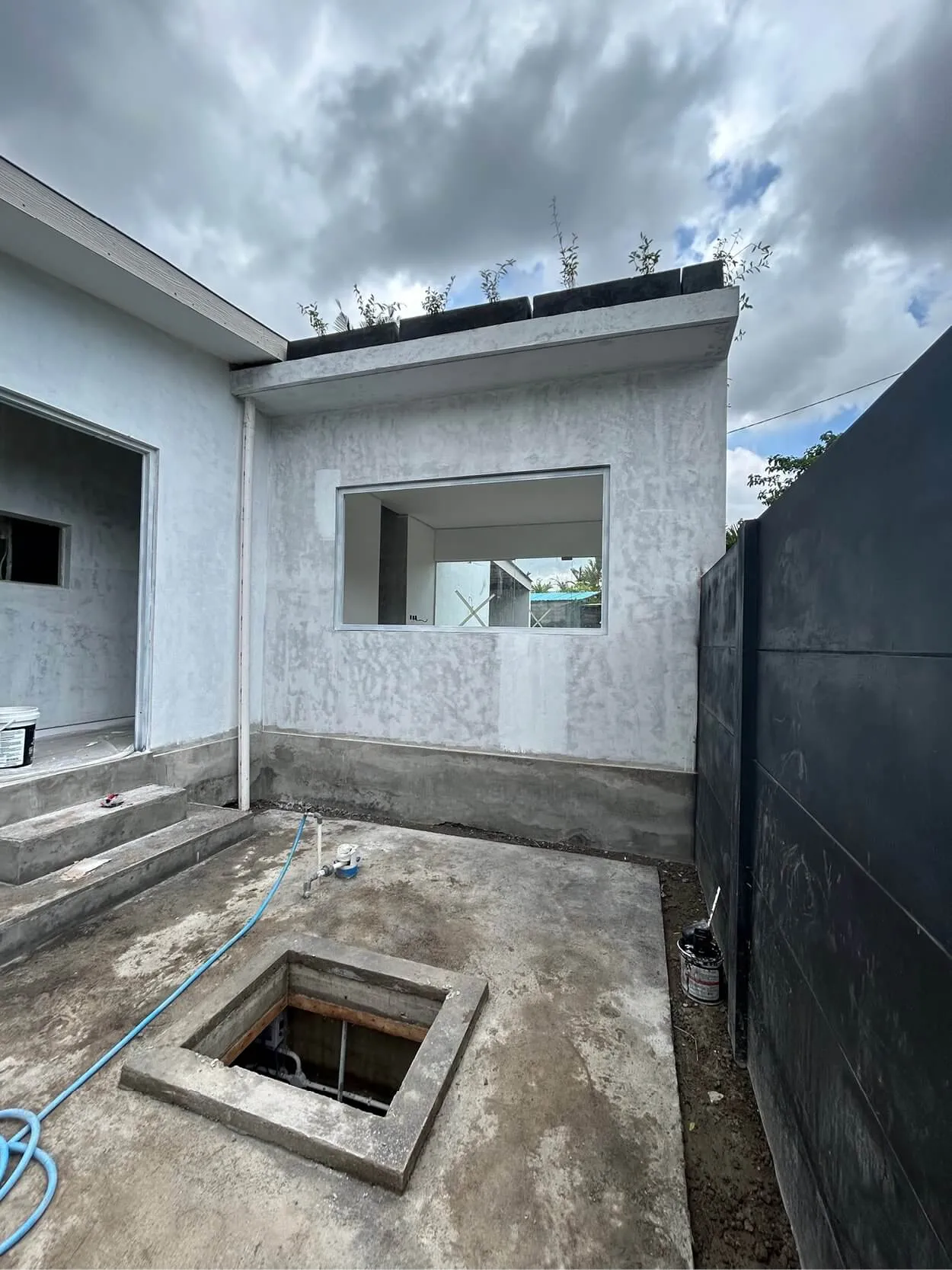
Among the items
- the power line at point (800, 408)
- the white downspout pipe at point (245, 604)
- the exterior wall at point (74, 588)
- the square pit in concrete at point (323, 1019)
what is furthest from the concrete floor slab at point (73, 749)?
the power line at point (800, 408)

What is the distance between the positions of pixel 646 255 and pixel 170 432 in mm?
3969

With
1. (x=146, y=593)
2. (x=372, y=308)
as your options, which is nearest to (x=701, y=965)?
(x=146, y=593)

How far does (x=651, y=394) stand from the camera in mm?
3574

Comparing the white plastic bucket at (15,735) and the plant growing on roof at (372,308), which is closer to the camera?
the white plastic bucket at (15,735)

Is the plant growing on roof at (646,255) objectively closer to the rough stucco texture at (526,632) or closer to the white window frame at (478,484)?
the rough stucco texture at (526,632)

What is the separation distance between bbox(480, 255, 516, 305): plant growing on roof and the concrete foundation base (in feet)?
13.4

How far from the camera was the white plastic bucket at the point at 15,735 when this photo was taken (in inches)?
118

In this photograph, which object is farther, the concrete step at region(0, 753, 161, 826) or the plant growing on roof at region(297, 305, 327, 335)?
the plant growing on roof at region(297, 305, 327, 335)

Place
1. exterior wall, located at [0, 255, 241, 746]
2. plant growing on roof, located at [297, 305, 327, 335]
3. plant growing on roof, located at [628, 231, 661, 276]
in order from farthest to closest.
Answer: plant growing on roof, located at [297, 305, 327, 335] → plant growing on roof, located at [628, 231, 661, 276] → exterior wall, located at [0, 255, 241, 746]

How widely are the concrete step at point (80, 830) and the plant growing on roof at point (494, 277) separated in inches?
189

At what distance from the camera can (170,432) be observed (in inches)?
146

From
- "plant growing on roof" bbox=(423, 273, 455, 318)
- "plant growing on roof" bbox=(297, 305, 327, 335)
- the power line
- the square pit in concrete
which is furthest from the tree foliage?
the square pit in concrete

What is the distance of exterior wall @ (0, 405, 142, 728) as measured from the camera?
408cm

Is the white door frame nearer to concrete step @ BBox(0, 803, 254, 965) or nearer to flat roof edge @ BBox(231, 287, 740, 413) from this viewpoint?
concrete step @ BBox(0, 803, 254, 965)
